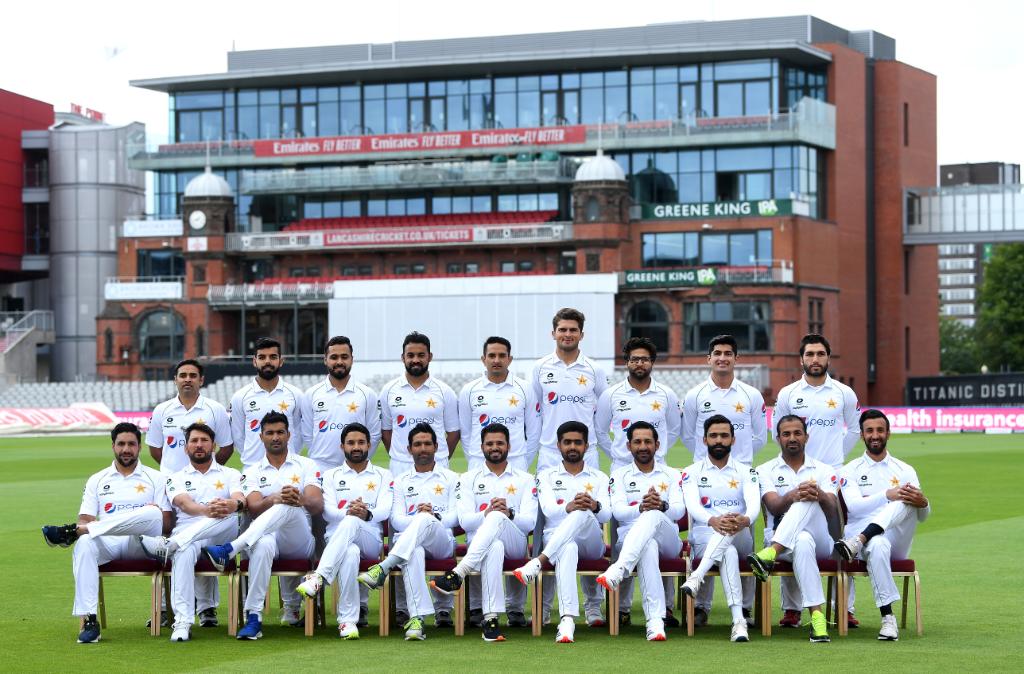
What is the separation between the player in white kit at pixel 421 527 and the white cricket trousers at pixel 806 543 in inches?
107

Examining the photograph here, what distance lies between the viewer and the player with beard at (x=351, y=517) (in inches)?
522

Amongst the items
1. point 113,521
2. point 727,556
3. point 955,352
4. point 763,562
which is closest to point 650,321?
point 727,556

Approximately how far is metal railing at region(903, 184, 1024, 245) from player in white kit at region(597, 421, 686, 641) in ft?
215

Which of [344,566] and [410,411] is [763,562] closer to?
[344,566]

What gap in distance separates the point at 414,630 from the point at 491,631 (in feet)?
1.97

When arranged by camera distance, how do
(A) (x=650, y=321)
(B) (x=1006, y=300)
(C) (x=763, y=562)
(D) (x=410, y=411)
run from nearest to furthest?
(C) (x=763, y=562) < (D) (x=410, y=411) < (A) (x=650, y=321) < (B) (x=1006, y=300)

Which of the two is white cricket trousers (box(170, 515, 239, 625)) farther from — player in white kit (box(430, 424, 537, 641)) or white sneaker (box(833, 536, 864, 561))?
white sneaker (box(833, 536, 864, 561))

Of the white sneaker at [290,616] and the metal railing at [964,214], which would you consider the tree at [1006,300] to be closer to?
the metal railing at [964,214]

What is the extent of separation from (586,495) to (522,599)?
4.28 ft

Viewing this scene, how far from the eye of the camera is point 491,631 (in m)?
12.9

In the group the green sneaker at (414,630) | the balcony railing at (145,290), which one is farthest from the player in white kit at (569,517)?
the balcony railing at (145,290)

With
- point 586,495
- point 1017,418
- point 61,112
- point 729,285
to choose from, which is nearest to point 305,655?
point 586,495

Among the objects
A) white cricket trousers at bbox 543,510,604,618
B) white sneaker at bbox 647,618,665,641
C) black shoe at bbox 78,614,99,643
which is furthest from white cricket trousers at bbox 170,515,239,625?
Answer: white sneaker at bbox 647,618,665,641

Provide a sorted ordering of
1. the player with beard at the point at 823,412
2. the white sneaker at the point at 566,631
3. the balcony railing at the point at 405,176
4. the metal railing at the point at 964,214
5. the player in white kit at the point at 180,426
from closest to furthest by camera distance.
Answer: the white sneaker at the point at 566,631, the player with beard at the point at 823,412, the player in white kit at the point at 180,426, the balcony railing at the point at 405,176, the metal railing at the point at 964,214
